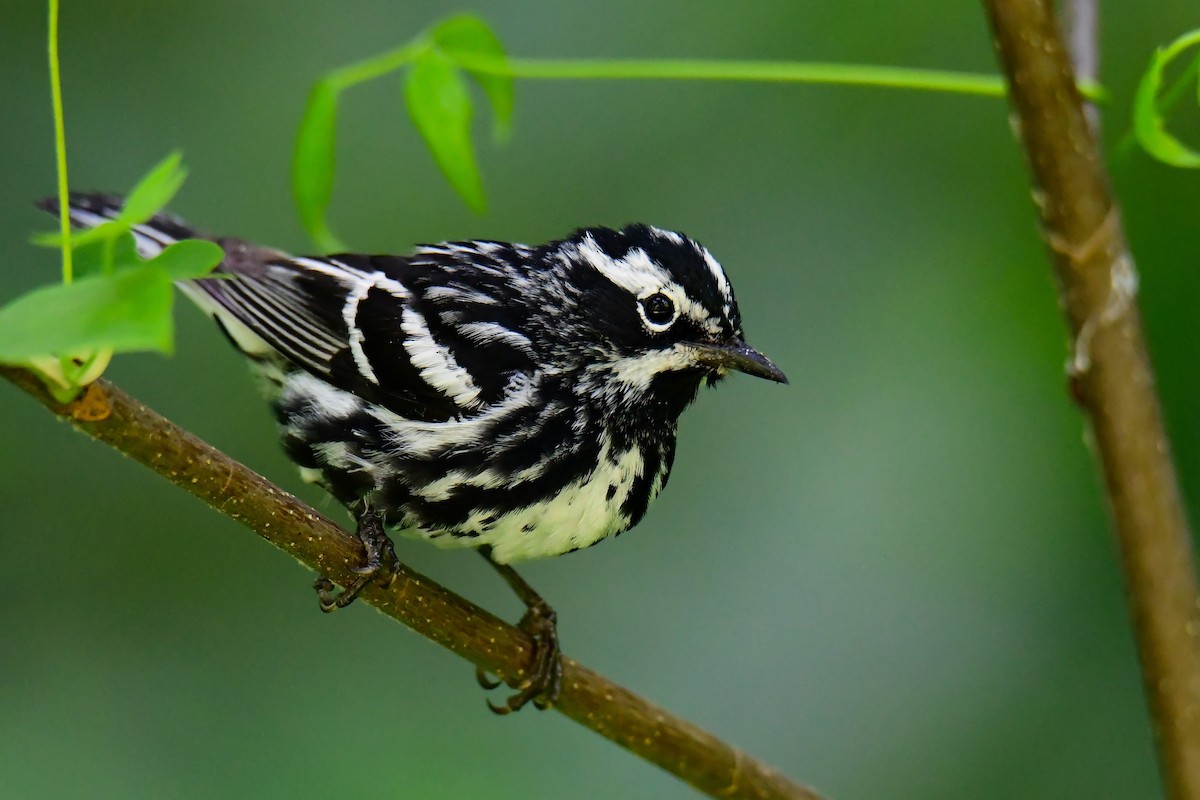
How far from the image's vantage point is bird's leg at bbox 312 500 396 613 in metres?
2.57

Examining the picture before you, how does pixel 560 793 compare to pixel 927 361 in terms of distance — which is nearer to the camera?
pixel 560 793

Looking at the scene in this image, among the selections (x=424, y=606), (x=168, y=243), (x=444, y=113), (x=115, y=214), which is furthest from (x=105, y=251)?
(x=168, y=243)

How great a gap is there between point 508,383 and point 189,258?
1629 mm

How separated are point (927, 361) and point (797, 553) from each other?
79cm

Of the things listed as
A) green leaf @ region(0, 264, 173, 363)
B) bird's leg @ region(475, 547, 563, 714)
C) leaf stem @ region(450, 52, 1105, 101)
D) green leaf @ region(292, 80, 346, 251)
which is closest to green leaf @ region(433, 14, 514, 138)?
leaf stem @ region(450, 52, 1105, 101)

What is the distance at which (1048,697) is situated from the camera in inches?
165

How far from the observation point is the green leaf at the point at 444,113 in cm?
228

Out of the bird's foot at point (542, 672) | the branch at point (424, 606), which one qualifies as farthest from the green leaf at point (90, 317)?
the bird's foot at point (542, 672)

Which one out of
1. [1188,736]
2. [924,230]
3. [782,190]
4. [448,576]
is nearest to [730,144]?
[782,190]

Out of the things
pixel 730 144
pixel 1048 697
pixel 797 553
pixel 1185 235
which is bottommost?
pixel 1048 697

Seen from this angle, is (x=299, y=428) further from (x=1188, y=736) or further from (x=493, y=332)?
(x=1188, y=736)

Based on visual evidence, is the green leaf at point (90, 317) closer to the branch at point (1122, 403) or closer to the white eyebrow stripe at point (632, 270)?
the branch at point (1122, 403)

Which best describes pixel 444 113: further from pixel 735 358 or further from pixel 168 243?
pixel 168 243

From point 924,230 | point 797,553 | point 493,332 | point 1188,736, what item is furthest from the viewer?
point 924,230
